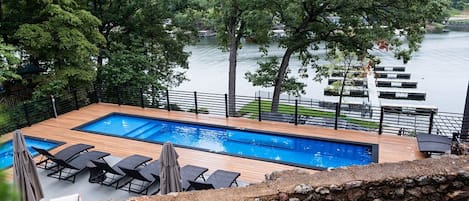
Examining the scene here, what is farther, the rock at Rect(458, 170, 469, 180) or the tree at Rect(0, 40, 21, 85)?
the tree at Rect(0, 40, 21, 85)

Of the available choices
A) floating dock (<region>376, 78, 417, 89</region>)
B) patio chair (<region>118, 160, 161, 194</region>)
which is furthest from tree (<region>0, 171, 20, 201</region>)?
floating dock (<region>376, 78, 417, 89</region>)

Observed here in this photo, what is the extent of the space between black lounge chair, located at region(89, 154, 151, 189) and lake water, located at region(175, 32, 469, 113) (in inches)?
516

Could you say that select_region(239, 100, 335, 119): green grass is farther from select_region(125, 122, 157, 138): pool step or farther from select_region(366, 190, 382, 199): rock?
select_region(366, 190, 382, 199): rock

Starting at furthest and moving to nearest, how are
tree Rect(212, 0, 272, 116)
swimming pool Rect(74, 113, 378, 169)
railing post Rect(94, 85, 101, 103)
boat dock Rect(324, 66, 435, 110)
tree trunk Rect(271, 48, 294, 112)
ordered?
boat dock Rect(324, 66, 435, 110) < tree trunk Rect(271, 48, 294, 112) < railing post Rect(94, 85, 101, 103) < tree Rect(212, 0, 272, 116) < swimming pool Rect(74, 113, 378, 169)

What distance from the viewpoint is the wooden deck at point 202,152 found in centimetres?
717

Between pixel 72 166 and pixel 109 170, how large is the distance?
2.81 feet

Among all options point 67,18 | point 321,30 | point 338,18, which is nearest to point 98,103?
point 67,18

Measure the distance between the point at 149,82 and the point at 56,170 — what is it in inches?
242

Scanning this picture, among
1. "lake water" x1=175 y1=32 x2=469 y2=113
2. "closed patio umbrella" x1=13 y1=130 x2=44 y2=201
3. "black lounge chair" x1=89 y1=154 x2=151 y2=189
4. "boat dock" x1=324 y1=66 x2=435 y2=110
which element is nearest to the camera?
"closed patio umbrella" x1=13 y1=130 x2=44 y2=201

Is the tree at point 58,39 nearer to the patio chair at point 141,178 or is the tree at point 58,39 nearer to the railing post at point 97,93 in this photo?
the railing post at point 97,93

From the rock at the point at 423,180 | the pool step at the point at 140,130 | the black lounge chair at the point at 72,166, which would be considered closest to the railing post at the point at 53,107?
the pool step at the point at 140,130

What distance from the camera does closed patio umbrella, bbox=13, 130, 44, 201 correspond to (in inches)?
195

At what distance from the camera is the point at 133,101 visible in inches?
480

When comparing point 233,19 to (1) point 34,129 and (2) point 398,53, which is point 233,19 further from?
(1) point 34,129
